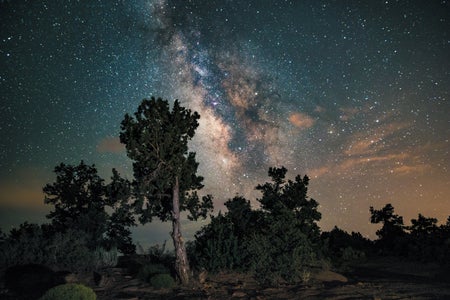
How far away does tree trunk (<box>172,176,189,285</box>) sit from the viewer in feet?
52.9

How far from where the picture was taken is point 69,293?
10398mm

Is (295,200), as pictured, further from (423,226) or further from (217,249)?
(423,226)

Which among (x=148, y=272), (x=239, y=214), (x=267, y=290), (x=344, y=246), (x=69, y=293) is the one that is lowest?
(x=267, y=290)

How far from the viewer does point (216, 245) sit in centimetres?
1973

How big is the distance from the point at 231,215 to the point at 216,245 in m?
4.82

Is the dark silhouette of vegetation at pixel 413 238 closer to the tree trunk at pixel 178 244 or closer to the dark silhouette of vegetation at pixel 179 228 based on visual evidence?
the dark silhouette of vegetation at pixel 179 228

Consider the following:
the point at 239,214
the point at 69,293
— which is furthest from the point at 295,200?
the point at 69,293

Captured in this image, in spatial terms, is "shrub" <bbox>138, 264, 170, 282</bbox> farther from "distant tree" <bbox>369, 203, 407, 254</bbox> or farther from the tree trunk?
"distant tree" <bbox>369, 203, 407, 254</bbox>

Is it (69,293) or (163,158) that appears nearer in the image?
(69,293)

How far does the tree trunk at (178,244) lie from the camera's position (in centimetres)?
1611

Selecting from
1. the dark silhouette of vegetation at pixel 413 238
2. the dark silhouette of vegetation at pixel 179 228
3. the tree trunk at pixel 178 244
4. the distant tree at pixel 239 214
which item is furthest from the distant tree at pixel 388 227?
the tree trunk at pixel 178 244

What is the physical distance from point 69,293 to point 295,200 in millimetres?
16682

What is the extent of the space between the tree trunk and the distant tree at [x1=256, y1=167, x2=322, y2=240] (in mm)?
8339

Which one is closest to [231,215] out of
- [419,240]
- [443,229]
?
[419,240]
